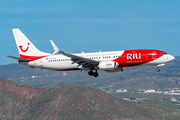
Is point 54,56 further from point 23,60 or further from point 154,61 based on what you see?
point 154,61

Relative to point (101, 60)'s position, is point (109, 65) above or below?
below

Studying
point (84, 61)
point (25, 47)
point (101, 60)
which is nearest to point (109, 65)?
point (101, 60)

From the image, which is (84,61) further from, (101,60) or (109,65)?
(109,65)

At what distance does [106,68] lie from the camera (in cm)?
7319

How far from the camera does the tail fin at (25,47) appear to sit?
81375 mm

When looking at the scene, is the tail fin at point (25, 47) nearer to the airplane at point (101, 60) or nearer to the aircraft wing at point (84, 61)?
the airplane at point (101, 60)

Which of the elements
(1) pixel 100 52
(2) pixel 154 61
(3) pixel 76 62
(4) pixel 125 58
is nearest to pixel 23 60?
(3) pixel 76 62

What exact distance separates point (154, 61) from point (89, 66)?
16.1m

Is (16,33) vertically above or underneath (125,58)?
above

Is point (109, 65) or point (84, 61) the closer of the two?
point (109, 65)

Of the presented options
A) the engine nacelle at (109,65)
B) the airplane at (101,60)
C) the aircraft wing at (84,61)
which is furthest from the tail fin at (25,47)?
the engine nacelle at (109,65)

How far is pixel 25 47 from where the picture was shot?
8256 cm

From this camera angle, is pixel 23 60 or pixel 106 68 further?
pixel 23 60

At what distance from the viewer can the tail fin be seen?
8138 cm
